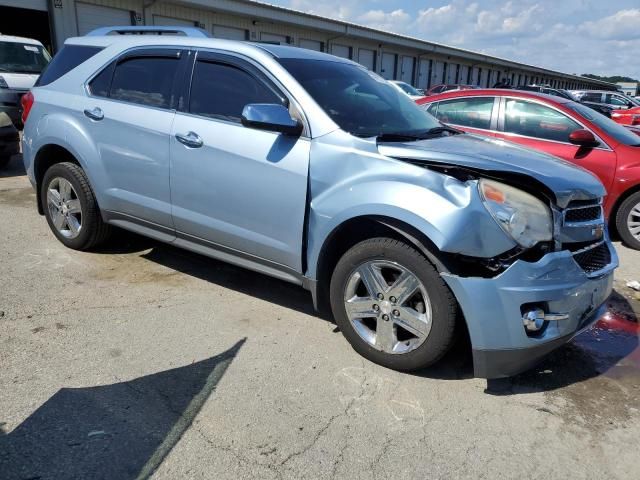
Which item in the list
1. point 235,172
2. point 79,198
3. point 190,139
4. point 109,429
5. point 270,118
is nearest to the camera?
point 109,429

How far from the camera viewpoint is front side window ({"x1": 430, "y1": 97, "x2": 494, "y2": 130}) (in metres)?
6.42

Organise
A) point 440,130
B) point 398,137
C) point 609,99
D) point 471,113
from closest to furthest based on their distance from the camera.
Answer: point 398,137 → point 440,130 → point 471,113 → point 609,99

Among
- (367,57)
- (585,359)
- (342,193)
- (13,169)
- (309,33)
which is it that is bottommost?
(585,359)

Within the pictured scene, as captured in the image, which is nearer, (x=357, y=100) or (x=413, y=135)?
(x=413, y=135)

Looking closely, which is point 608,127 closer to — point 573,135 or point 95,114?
point 573,135

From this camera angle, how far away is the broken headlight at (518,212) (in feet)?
8.61

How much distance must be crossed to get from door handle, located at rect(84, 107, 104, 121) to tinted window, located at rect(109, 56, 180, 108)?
0.51 ft

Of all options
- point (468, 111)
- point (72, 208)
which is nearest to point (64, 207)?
point (72, 208)

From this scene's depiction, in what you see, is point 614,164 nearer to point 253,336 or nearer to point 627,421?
point 627,421

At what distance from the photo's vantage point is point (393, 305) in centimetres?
293

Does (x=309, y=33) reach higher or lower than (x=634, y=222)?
higher

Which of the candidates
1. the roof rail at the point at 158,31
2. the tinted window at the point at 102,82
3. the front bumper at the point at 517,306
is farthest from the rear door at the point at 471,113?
the tinted window at the point at 102,82

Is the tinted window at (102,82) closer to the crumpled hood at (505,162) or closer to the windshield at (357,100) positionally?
the windshield at (357,100)

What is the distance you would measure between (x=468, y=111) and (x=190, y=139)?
4203mm
